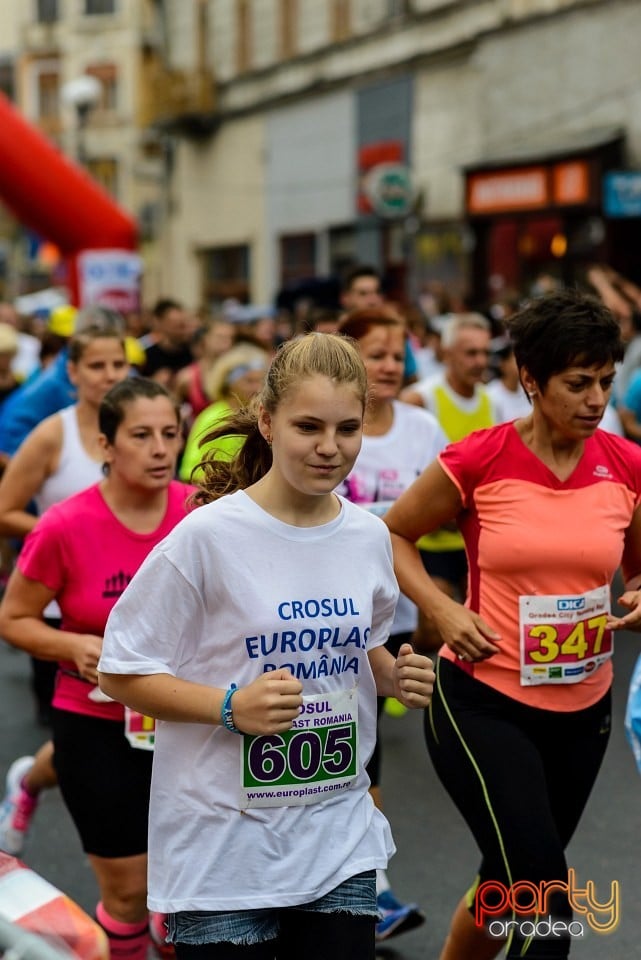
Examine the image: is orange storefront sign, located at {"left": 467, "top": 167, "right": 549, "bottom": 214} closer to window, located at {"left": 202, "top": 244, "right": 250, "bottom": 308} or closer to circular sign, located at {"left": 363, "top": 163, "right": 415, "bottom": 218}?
circular sign, located at {"left": 363, "top": 163, "right": 415, "bottom": 218}

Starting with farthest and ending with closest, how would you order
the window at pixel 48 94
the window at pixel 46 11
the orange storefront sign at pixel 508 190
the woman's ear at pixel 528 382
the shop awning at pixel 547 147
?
1. the window at pixel 48 94
2. the window at pixel 46 11
3. the orange storefront sign at pixel 508 190
4. the shop awning at pixel 547 147
5. the woman's ear at pixel 528 382

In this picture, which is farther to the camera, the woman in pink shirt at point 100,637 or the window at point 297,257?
the window at point 297,257

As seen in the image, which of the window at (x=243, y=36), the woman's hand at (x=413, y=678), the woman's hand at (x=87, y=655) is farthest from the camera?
the window at (x=243, y=36)

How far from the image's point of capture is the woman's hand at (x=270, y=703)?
2959 millimetres

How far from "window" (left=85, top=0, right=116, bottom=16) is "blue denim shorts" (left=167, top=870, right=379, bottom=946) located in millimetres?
49162

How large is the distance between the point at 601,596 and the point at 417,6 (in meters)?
22.2

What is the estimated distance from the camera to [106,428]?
4.68 meters

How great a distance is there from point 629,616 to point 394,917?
162 centimetres

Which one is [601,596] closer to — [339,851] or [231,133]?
[339,851]

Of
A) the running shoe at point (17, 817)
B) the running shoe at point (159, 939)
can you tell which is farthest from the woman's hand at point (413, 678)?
the running shoe at point (17, 817)

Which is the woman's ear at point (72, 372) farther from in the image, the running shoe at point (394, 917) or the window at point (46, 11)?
the window at point (46, 11)

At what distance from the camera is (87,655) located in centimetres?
425

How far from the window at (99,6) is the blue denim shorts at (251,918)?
4916 cm

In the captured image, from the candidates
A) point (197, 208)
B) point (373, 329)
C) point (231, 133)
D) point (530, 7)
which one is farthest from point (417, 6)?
point (373, 329)
